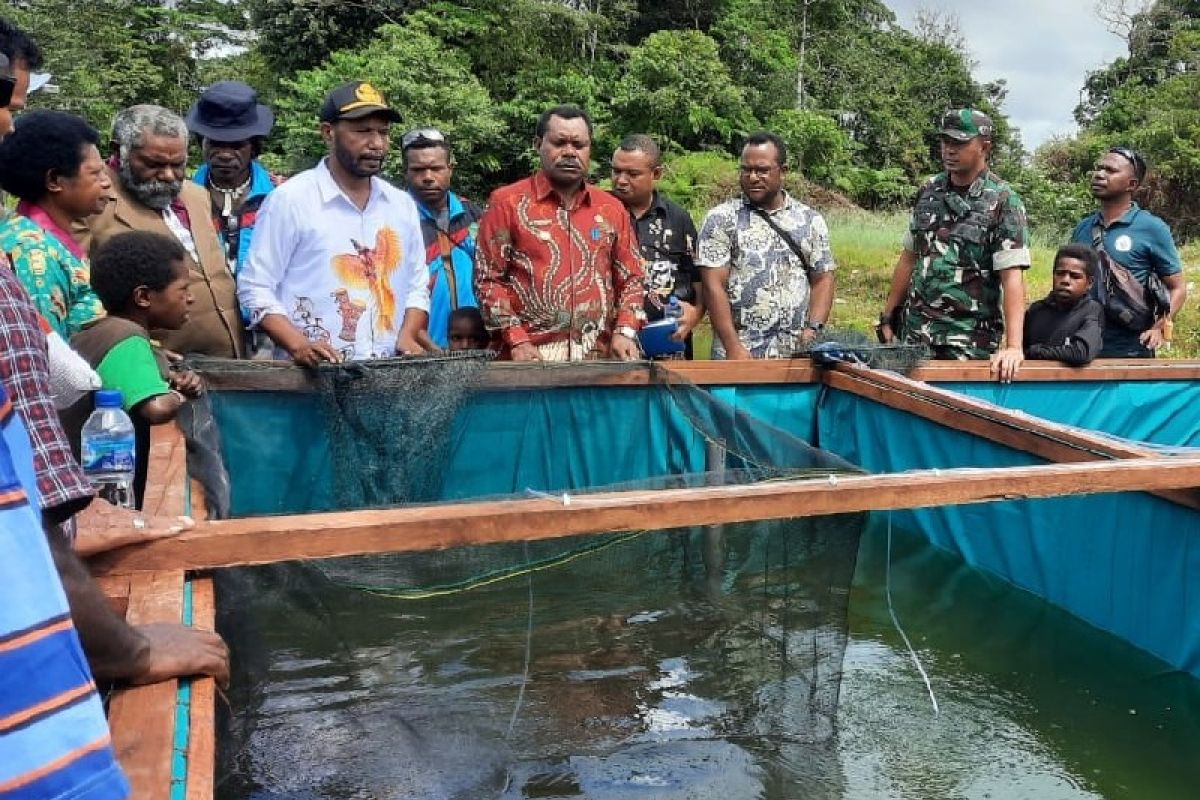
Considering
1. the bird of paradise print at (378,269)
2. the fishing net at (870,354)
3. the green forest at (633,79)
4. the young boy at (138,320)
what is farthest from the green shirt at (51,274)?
the green forest at (633,79)

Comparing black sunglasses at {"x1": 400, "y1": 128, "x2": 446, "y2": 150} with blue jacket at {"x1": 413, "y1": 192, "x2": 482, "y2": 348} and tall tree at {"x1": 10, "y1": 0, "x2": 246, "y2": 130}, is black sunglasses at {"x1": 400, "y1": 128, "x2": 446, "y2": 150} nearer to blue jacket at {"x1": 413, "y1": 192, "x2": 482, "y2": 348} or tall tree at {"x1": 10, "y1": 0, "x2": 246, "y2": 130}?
blue jacket at {"x1": 413, "y1": 192, "x2": 482, "y2": 348}

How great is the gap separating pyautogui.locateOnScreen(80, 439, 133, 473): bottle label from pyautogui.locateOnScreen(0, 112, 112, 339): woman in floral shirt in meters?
0.74

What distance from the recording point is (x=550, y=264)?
4.23m

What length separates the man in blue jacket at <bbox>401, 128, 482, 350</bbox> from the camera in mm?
4949

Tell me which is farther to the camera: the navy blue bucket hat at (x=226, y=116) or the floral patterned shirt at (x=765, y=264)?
the floral patterned shirt at (x=765, y=264)

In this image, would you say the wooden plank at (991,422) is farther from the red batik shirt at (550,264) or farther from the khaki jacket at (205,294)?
the khaki jacket at (205,294)

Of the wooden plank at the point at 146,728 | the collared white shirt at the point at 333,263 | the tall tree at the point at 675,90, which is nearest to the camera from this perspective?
the wooden plank at the point at 146,728

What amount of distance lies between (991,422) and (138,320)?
283cm

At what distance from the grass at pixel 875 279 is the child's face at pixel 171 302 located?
337 inches

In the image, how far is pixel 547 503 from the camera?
7.54 ft

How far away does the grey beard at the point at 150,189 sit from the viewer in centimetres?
384

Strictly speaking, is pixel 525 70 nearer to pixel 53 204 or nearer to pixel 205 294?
pixel 205 294

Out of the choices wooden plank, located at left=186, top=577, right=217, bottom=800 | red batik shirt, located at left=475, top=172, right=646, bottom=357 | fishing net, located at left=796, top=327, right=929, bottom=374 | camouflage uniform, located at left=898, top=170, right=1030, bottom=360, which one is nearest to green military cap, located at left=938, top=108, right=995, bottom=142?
camouflage uniform, located at left=898, top=170, right=1030, bottom=360

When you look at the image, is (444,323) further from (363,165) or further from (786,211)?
(786,211)
